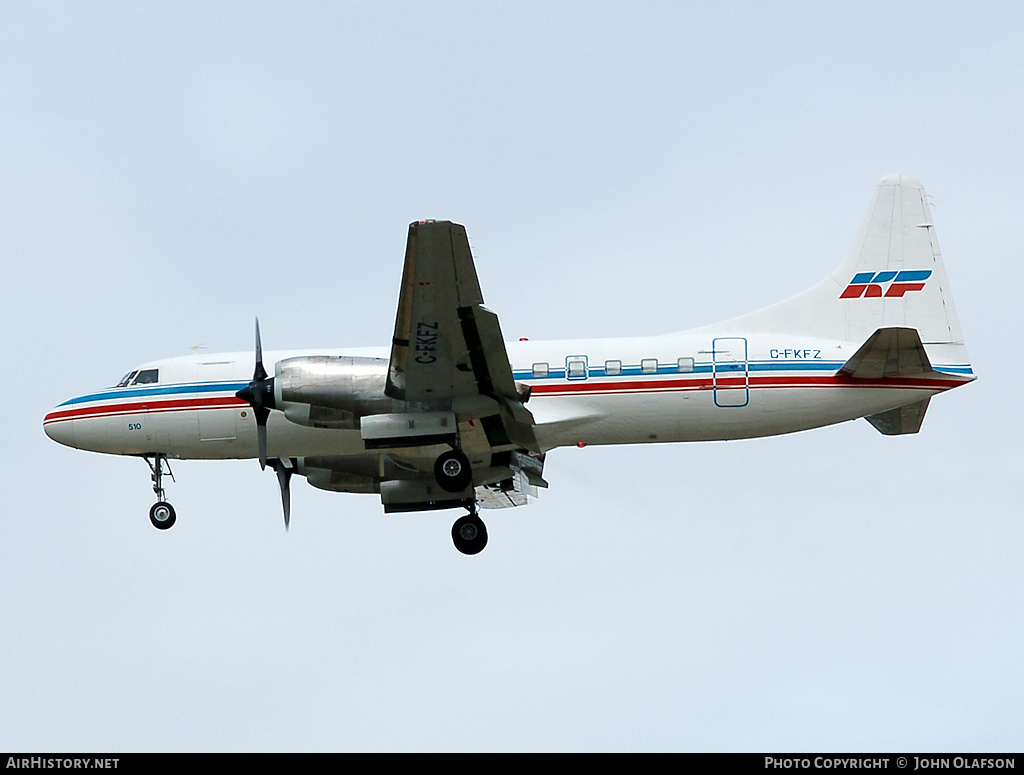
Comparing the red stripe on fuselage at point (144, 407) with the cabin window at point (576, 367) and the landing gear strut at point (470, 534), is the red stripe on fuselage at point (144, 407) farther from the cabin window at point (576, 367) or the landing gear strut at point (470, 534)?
the cabin window at point (576, 367)

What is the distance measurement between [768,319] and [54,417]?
15384 mm

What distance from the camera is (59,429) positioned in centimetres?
2869

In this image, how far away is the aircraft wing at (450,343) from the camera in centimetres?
2220

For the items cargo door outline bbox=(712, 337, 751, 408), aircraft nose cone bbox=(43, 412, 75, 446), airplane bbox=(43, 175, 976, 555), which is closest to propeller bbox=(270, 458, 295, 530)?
airplane bbox=(43, 175, 976, 555)

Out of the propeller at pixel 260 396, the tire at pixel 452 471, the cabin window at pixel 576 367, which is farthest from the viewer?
the cabin window at pixel 576 367

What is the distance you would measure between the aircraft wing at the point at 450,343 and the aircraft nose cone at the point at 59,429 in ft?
26.7

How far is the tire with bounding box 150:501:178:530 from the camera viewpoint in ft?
92.7

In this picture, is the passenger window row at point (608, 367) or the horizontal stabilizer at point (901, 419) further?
the horizontal stabilizer at point (901, 419)

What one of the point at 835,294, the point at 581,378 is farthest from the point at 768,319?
the point at 581,378

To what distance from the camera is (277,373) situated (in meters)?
25.0

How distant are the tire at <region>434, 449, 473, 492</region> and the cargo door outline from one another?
5210 millimetres

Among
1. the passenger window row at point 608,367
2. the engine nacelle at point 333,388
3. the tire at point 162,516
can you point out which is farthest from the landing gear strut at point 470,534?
the tire at point 162,516
